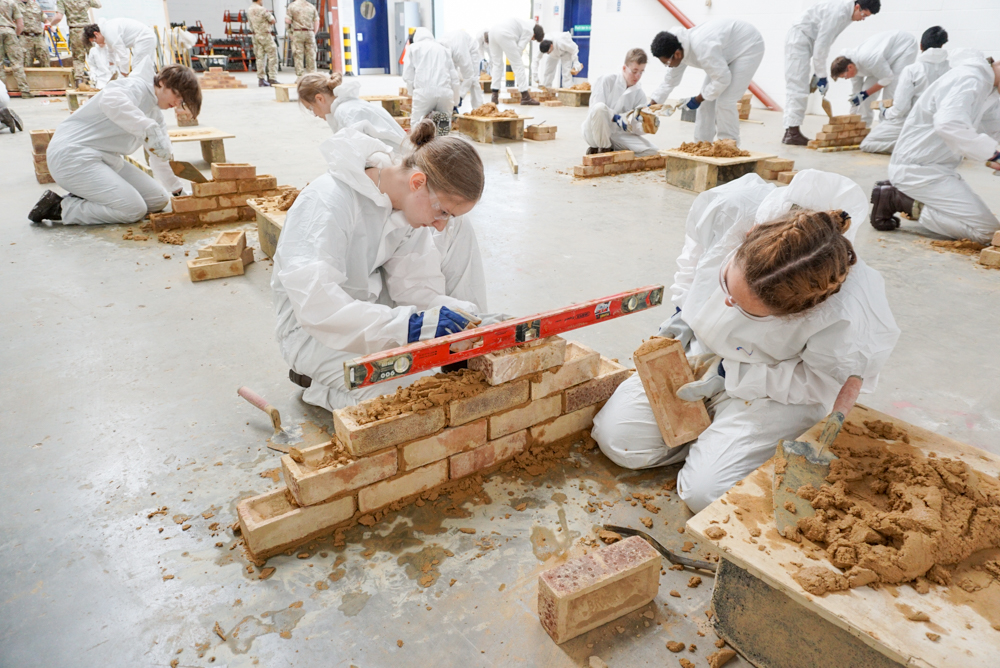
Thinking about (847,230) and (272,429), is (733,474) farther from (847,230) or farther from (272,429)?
(272,429)

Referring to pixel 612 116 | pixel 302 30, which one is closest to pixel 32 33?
pixel 302 30

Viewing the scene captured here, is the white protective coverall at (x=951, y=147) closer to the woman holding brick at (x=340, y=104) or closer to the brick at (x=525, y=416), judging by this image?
the woman holding brick at (x=340, y=104)

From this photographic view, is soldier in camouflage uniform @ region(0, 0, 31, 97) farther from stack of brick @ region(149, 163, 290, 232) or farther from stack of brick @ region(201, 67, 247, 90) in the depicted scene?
stack of brick @ region(149, 163, 290, 232)

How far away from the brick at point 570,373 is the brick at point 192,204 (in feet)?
13.5

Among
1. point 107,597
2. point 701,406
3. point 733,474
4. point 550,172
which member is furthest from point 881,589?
point 550,172

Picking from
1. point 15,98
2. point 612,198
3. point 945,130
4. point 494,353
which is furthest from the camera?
point 15,98

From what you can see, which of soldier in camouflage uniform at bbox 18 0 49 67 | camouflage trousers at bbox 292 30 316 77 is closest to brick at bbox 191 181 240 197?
soldier in camouflage uniform at bbox 18 0 49 67

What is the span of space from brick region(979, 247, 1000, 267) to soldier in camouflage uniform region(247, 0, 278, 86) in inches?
622

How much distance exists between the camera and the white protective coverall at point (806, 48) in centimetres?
892

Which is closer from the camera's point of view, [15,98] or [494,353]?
[494,353]

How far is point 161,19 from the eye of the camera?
55.9 ft

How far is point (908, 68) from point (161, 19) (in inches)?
697

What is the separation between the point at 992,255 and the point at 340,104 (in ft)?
17.4

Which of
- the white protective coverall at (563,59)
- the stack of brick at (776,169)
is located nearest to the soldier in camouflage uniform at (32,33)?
the white protective coverall at (563,59)
